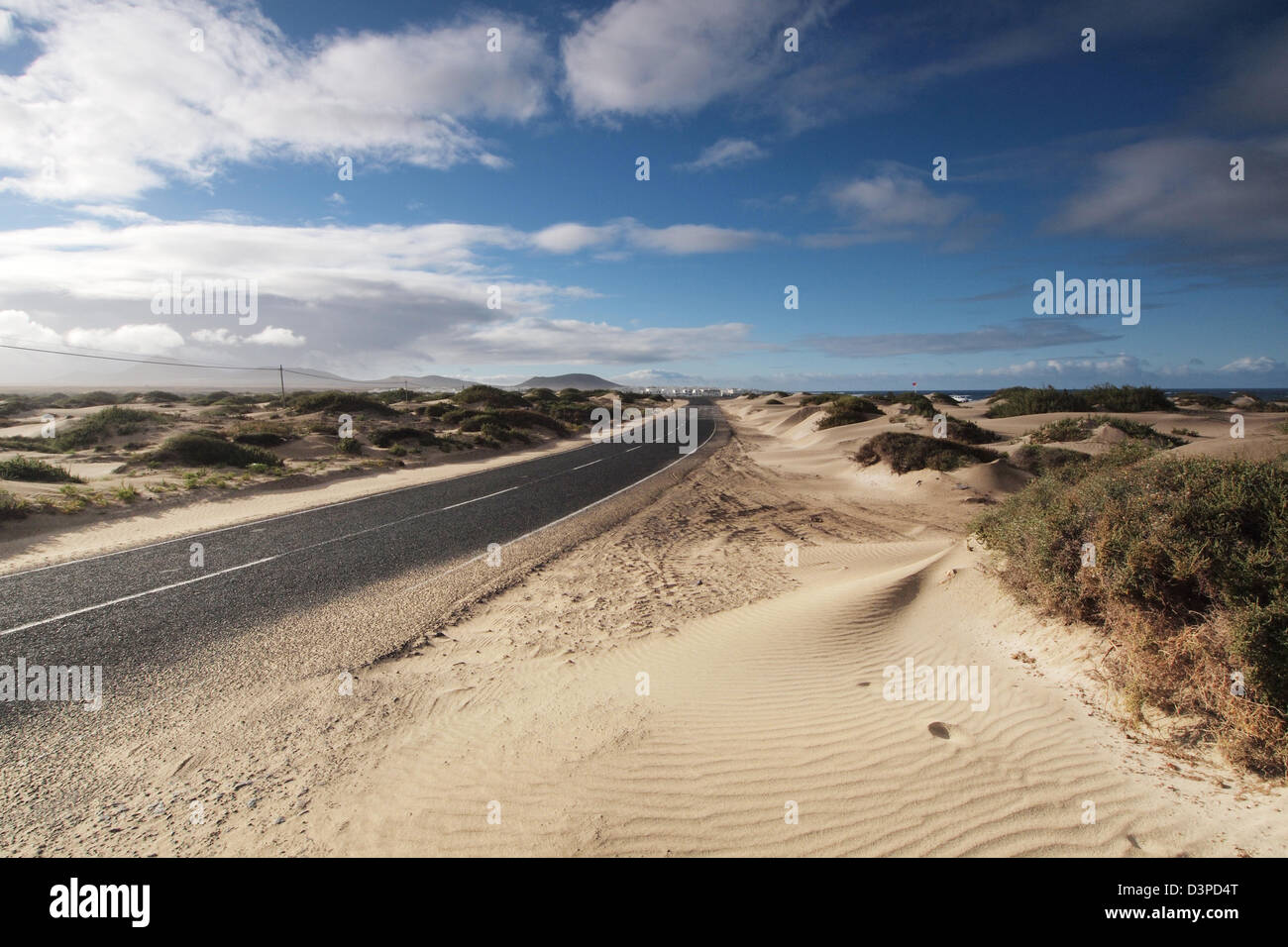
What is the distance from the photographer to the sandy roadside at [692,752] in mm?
3320

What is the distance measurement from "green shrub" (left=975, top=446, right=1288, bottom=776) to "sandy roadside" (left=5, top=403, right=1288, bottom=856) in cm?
32

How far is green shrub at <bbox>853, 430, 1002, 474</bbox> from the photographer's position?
16719 millimetres

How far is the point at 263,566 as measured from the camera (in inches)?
351

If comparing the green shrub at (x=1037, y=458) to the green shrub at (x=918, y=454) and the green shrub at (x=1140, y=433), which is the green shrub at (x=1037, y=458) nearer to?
the green shrub at (x=918, y=454)

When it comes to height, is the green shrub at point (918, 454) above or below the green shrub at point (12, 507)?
above

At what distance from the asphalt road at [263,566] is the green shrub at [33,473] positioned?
6856 millimetres

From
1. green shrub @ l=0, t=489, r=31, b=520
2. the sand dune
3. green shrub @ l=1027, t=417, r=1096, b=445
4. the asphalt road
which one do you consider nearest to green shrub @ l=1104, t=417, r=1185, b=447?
green shrub @ l=1027, t=417, r=1096, b=445

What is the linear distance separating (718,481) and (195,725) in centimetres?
1475

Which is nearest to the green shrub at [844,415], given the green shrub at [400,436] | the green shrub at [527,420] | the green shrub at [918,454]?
the green shrub at [918,454]

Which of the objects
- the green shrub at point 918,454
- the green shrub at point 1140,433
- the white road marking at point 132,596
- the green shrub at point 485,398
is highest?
the green shrub at point 485,398

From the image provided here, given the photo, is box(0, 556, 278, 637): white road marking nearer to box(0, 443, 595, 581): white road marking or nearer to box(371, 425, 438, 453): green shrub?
box(0, 443, 595, 581): white road marking
